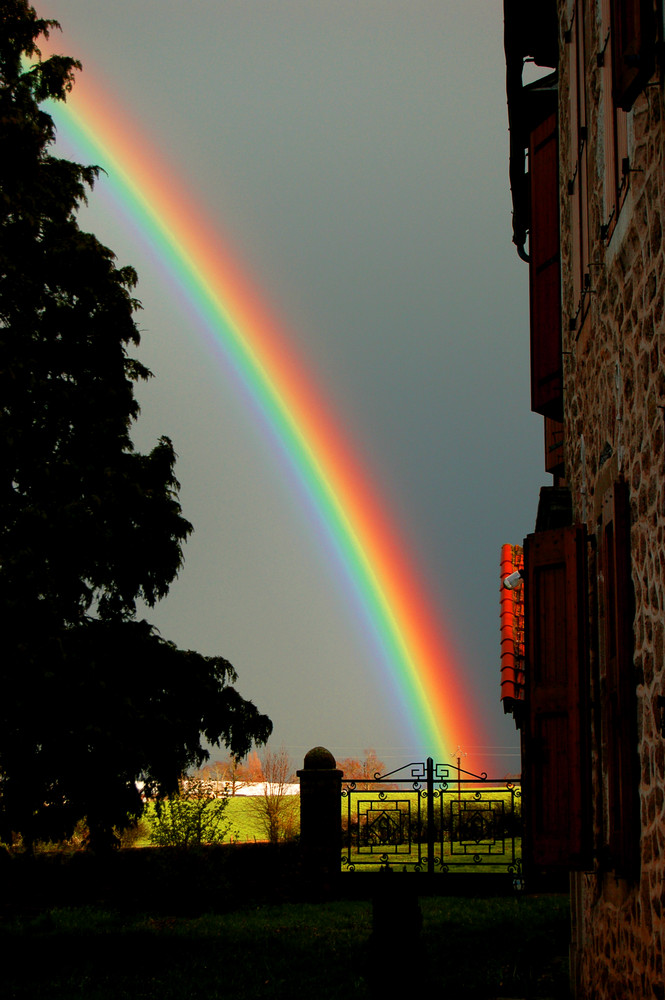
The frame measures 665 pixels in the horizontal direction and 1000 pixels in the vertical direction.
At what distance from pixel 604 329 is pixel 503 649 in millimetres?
9436

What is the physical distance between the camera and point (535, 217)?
32.6 ft

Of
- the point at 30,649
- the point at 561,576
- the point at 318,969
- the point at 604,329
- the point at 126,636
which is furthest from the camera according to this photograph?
the point at 126,636

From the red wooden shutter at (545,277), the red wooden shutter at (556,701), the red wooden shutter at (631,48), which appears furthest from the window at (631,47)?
the red wooden shutter at (545,277)

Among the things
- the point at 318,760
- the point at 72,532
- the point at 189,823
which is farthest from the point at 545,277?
the point at 189,823

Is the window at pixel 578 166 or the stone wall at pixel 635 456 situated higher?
the window at pixel 578 166

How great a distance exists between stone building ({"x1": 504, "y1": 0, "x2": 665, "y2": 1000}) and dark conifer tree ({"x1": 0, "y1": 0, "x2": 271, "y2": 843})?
19.1ft

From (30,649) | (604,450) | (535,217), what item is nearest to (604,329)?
(604,450)

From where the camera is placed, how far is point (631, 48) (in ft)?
14.1

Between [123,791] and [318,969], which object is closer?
[318,969]

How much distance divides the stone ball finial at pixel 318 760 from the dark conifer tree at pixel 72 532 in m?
1.89

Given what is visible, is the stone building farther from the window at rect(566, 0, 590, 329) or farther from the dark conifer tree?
the dark conifer tree

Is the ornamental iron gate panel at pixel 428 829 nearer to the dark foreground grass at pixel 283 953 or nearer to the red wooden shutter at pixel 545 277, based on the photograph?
the dark foreground grass at pixel 283 953

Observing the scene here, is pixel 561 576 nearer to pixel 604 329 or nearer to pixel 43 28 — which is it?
pixel 604 329

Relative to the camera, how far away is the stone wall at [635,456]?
175 inches
